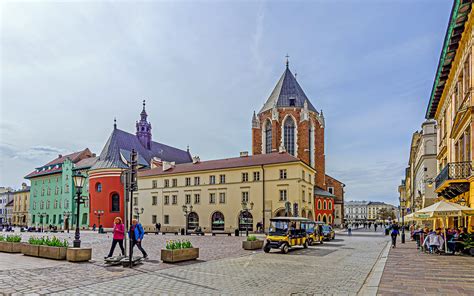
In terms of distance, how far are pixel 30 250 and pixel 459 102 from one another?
2314 centimetres

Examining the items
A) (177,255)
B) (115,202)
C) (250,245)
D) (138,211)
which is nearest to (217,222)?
(138,211)

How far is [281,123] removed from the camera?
6675 cm

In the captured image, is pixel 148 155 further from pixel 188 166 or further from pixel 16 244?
pixel 16 244

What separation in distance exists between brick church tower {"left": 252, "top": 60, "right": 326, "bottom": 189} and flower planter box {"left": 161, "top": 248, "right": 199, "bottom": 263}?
49.6 metres

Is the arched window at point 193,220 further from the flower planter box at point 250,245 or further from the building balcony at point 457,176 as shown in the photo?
the building balcony at point 457,176

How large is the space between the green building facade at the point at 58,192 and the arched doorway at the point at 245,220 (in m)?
31.5

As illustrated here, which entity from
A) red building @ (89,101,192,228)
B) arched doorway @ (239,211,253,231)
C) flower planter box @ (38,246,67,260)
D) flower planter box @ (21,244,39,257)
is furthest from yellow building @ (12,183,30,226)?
flower planter box @ (38,246,67,260)

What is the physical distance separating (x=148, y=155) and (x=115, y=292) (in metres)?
67.4

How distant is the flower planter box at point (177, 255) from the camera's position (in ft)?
47.0

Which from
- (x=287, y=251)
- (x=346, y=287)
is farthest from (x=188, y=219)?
(x=346, y=287)

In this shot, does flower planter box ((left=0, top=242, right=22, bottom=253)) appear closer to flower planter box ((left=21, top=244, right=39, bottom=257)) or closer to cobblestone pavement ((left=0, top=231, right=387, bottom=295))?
flower planter box ((left=21, top=244, right=39, bottom=257))

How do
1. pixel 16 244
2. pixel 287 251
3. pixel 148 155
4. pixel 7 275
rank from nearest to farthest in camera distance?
pixel 7 275 → pixel 16 244 → pixel 287 251 → pixel 148 155

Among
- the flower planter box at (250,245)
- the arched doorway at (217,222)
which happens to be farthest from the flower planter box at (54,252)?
the arched doorway at (217,222)

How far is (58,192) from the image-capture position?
248ft
